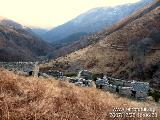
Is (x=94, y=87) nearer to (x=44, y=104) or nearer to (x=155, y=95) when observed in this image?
(x=155, y=95)

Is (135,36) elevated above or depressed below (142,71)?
above

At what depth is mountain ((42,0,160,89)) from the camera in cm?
5626

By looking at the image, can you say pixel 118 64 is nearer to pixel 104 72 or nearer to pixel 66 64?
pixel 104 72

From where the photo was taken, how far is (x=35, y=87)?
1498cm

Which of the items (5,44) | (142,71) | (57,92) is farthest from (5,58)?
(57,92)

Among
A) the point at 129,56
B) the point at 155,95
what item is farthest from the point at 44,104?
the point at 129,56

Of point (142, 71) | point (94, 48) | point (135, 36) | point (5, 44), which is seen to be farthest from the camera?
point (5, 44)

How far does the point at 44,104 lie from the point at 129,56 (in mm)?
53256

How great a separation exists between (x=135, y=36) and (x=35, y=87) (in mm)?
62901

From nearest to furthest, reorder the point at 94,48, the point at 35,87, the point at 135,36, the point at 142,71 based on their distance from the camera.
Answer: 1. the point at 35,87
2. the point at 142,71
3. the point at 135,36
4. the point at 94,48

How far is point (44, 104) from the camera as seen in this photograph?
1289 cm

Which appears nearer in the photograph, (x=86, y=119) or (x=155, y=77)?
(x=86, y=119)

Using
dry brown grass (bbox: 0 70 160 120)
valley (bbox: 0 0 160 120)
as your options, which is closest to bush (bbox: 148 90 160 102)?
valley (bbox: 0 0 160 120)

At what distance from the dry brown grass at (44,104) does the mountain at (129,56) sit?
33445 mm
